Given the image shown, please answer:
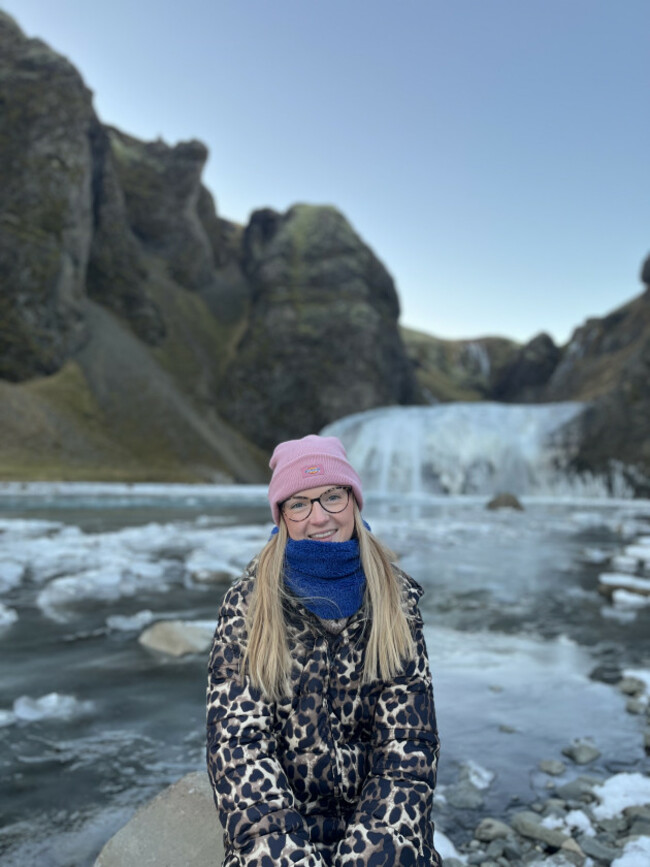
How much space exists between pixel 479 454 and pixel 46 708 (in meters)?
39.7

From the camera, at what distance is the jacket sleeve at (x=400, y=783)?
7.04ft

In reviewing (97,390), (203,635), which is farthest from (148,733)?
(97,390)

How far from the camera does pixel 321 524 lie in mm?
2658

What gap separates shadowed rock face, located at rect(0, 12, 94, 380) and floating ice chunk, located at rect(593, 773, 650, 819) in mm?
53376

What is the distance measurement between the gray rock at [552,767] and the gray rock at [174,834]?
2.40 m

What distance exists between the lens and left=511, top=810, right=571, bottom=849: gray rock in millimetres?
3529

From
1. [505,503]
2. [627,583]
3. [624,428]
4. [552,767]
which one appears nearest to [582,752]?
[552,767]

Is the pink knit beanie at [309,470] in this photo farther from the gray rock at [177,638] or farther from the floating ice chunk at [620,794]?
the gray rock at [177,638]

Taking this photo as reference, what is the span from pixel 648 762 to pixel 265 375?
6029 centimetres

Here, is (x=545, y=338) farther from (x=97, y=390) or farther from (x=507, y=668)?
(x=507, y=668)

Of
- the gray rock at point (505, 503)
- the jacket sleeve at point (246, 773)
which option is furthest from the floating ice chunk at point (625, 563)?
the gray rock at point (505, 503)

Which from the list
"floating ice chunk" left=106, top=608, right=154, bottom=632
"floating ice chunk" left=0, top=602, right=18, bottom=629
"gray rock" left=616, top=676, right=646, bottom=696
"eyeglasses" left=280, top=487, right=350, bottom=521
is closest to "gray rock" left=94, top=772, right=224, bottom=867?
"eyeglasses" left=280, top=487, right=350, bottom=521

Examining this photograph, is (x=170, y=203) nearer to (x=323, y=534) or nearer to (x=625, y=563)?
(x=625, y=563)

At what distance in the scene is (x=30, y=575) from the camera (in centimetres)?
1104
